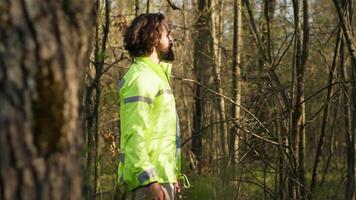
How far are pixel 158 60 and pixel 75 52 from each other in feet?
5.96

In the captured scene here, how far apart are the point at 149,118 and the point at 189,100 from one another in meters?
10.8

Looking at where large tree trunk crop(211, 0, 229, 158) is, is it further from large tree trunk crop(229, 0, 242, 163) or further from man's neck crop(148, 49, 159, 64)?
man's neck crop(148, 49, 159, 64)

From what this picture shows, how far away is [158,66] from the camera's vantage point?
3695 millimetres

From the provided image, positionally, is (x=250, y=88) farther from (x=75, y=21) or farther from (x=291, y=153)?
(x=75, y=21)

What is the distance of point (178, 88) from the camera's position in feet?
49.3

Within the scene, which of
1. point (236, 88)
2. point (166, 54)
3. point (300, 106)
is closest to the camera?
point (166, 54)

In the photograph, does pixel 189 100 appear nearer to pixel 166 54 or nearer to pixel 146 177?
pixel 166 54

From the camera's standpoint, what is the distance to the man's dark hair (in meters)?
3.70

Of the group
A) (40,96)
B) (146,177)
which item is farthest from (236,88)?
(40,96)

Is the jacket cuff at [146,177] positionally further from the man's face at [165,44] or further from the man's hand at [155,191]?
the man's face at [165,44]

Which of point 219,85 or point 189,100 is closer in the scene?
point 219,85

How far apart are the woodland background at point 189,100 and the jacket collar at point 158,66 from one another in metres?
0.29

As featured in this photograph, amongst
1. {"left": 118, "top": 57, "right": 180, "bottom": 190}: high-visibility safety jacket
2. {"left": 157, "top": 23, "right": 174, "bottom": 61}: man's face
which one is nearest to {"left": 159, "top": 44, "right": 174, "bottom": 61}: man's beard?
{"left": 157, "top": 23, "right": 174, "bottom": 61}: man's face

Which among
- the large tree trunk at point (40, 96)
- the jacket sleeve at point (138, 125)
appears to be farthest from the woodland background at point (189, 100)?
the jacket sleeve at point (138, 125)
